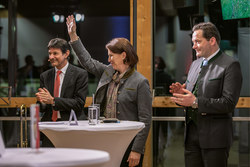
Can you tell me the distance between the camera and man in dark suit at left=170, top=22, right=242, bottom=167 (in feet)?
11.2

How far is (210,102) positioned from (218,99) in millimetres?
70

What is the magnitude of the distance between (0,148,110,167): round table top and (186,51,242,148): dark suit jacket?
149cm

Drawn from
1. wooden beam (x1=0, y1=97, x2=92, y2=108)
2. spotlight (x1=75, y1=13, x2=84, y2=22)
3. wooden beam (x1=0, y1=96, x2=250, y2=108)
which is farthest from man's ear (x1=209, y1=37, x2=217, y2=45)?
wooden beam (x1=0, y1=97, x2=92, y2=108)

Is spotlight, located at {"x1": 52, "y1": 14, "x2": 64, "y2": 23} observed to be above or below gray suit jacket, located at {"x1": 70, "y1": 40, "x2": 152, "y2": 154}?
above

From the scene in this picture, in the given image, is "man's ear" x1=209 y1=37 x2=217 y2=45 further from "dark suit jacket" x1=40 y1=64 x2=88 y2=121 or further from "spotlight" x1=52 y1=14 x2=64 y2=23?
"spotlight" x1=52 y1=14 x2=64 y2=23

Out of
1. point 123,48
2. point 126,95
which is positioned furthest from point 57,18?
point 126,95

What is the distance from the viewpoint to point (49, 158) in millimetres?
1969

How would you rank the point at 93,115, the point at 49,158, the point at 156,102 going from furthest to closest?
the point at 156,102
the point at 93,115
the point at 49,158

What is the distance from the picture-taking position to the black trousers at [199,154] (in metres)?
3.42

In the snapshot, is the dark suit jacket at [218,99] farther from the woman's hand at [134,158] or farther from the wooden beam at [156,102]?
the wooden beam at [156,102]

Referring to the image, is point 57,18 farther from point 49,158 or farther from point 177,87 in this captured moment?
point 49,158

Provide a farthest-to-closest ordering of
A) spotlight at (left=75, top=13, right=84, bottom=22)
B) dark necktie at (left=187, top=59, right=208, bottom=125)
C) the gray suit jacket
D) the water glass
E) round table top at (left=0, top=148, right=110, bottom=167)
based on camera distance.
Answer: spotlight at (left=75, top=13, right=84, bottom=22) < the gray suit jacket < dark necktie at (left=187, top=59, right=208, bottom=125) < the water glass < round table top at (left=0, top=148, right=110, bottom=167)

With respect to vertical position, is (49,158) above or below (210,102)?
below

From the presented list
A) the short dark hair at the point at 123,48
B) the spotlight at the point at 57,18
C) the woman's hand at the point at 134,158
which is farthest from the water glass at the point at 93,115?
the spotlight at the point at 57,18
